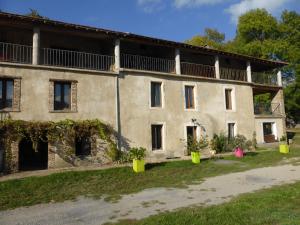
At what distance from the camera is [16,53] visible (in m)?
16.2

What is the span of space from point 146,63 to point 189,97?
13.5 ft

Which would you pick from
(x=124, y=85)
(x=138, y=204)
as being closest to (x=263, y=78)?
(x=124, y=85)

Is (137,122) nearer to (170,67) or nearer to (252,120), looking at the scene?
(170,67)

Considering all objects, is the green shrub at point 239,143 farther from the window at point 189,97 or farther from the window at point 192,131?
the window at point 189,97

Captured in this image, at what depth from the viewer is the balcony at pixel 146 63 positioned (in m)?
20.0

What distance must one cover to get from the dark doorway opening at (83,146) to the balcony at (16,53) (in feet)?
18.2

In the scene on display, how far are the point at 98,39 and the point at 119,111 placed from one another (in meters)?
5.34

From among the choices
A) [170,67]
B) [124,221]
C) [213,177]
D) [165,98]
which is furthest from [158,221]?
[170,67]

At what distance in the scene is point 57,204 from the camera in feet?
29.2

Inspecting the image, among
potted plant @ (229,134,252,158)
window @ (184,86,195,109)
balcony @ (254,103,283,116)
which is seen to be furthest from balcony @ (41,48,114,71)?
balcony @ (254,103,283,116)

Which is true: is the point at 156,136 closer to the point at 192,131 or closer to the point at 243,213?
the point at 192,131

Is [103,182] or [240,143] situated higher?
[240,143]

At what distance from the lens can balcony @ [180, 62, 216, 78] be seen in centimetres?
2217

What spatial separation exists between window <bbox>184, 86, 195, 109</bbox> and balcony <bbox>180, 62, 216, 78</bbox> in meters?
1.90
